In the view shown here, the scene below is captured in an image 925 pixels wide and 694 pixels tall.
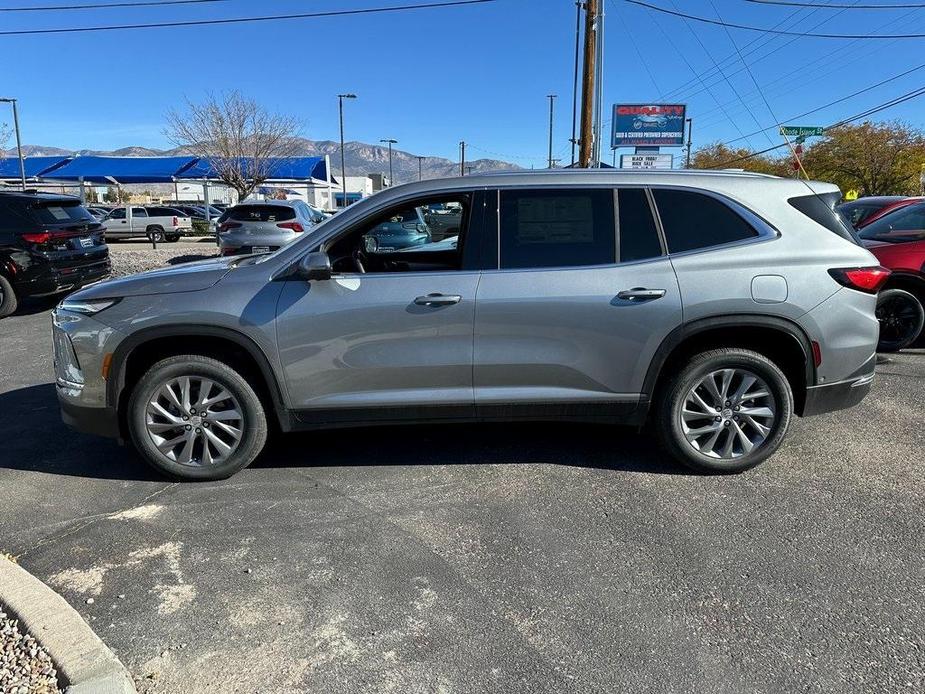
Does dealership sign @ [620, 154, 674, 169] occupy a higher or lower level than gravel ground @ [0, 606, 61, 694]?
higher

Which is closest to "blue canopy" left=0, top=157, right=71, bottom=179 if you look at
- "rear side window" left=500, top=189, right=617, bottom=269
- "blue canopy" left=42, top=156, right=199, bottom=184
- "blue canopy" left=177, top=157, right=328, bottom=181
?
"blue canopy" left=42, top=156, right=199, bottom=184

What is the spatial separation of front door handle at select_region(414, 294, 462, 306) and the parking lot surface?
1116 millimetres

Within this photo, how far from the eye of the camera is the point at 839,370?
4043mm

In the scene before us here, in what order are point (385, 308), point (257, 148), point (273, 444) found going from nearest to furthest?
point (385, 308) → point (273, 444) → point (257, 148)

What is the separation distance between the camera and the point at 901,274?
7.09 m

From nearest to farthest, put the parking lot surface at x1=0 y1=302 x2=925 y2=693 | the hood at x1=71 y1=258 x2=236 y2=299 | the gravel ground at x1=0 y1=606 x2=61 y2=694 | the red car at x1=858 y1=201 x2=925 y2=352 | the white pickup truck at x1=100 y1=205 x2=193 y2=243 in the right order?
1. the gravel ground at x1=0 y1=606 x2=61 y2=694
2. the parking lot surface at x1=0 y1=302 x2=925 y2=693
3. the hood at x1=71 y1=258 x2=236 y2=299
4. the red car at x1=858 y1=201 x2=925 y2=352
5. the white pickup truck at x1=100 y1=205 x2=193 y2=243

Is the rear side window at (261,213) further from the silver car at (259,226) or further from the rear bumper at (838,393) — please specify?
the rear bumper at (838,393)

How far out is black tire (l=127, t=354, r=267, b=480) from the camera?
3924mm

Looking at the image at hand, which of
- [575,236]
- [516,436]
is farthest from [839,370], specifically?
[516,436]

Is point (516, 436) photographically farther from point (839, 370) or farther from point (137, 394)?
point (137, 394)

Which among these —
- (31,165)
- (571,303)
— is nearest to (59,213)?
(571,303)

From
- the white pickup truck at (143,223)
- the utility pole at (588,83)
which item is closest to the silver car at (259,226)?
the utility pole at (588,83)

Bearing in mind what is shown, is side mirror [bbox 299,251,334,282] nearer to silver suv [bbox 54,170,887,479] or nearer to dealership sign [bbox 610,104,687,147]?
silver suv [bbox 54,170,887,479]

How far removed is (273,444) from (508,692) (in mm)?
2883
